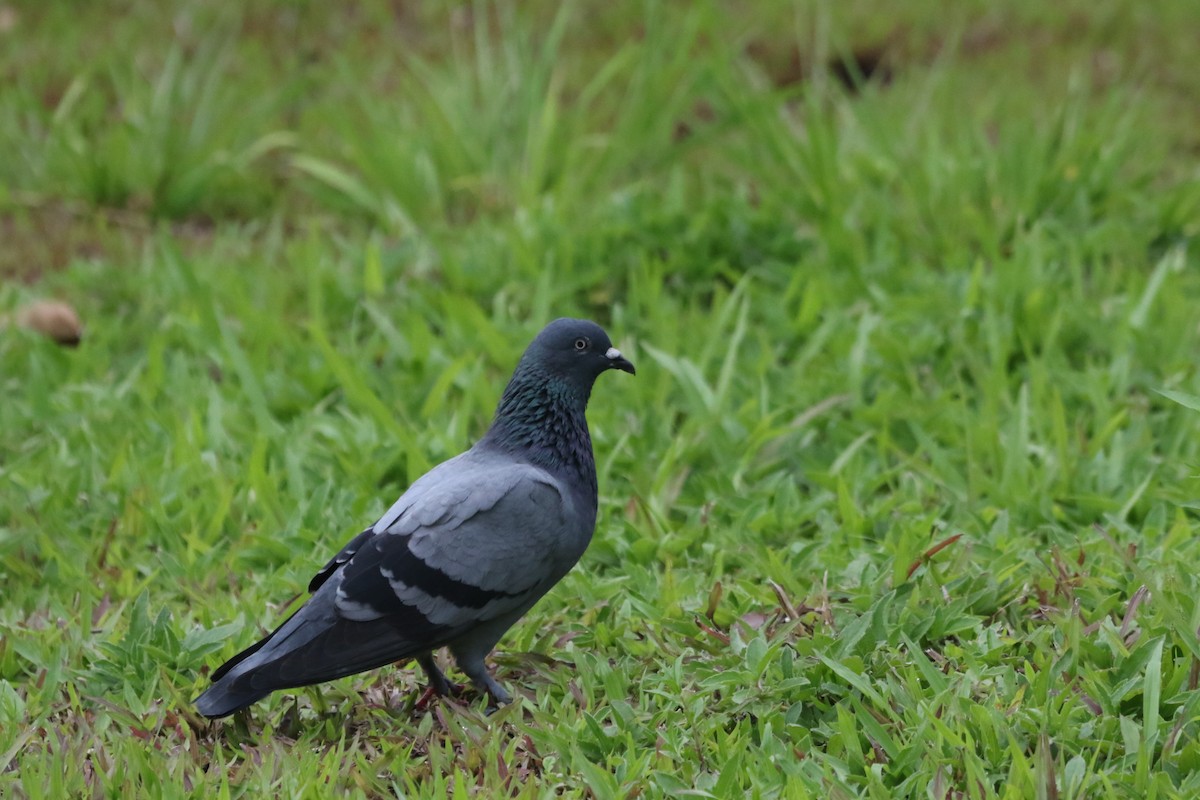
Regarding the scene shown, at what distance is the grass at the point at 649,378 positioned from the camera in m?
2.79

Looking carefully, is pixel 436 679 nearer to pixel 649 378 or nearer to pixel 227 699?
pixel 227 699

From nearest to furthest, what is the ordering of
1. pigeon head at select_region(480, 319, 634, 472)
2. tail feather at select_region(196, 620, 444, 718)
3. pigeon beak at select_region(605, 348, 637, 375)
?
tail feather at select_region(196, 620, 444, 718) → pigeon head at select_region(480, 319, 634, 472) → pigeon beak at select_region(605, 348, 637, 375)

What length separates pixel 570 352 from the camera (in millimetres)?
3289

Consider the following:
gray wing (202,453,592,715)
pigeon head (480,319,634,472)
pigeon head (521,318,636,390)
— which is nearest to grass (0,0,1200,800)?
gray wing (202,453,592,715)

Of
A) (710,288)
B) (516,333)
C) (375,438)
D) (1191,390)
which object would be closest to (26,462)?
(375,438)

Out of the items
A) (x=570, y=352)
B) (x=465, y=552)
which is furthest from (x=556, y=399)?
(x=465, y=552)

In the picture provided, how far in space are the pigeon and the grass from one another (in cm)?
17

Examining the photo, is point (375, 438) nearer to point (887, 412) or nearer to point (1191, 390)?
point (887, 412)

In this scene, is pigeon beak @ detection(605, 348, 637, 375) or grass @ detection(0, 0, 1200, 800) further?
pigeon beak @ detection(605, 348, 637, 375)

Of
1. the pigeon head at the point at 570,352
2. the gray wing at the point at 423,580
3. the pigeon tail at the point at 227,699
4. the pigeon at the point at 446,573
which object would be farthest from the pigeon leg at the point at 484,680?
the pigeon head at the point at 570,352

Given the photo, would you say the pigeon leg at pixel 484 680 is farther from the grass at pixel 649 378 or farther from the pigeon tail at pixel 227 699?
the pigeon tail at pixel 227 699

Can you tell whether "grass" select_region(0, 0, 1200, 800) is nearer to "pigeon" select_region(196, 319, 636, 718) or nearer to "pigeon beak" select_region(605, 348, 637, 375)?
"pigeon" select_region(196, 319, 636, 718)

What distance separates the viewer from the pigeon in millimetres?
2807

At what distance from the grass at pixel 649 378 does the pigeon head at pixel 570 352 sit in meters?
0.52
